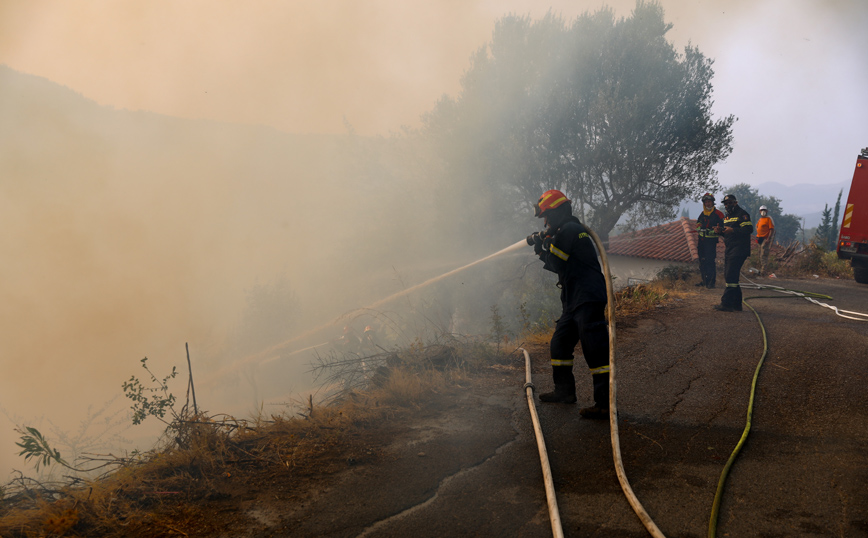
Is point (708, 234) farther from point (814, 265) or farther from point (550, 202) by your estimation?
point (814, 265)

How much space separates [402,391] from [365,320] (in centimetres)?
1142

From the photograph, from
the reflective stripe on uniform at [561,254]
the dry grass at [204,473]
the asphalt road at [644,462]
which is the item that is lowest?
the asphalt road at [644,462]

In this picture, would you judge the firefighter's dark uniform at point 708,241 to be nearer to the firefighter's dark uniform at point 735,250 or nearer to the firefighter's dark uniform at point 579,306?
the firefighter's dark uniform at point 735,250

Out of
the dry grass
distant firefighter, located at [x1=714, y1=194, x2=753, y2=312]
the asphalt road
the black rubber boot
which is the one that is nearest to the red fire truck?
distant firefighter, located at [x1=714, y1=194, x2=753, y2=312]

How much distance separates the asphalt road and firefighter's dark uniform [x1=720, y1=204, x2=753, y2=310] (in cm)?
274

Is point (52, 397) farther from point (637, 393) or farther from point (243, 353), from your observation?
point (637, 393)

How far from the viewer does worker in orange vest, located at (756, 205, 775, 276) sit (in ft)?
43.2

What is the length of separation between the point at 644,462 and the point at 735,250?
19.8 feet

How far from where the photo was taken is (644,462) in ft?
9.16

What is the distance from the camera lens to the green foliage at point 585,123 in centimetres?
1446

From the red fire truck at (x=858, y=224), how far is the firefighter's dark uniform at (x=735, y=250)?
6.55 m

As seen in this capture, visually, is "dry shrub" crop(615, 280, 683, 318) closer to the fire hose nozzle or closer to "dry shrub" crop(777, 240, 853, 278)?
the fire hose nozzle

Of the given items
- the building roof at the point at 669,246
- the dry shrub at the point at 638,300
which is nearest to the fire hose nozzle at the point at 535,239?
the dry shrub at the point at 638,300

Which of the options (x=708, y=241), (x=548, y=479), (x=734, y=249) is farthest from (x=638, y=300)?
(x=548, y=479)
